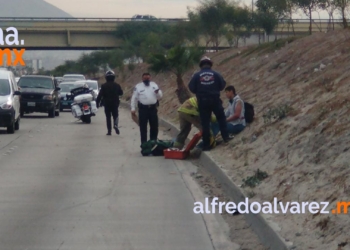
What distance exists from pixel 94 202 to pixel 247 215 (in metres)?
2.53

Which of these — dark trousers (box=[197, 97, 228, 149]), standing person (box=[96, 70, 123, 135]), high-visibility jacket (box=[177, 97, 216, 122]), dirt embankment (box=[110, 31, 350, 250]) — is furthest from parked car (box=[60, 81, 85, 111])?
dark trousers (box=[197, 97, 228, 149])

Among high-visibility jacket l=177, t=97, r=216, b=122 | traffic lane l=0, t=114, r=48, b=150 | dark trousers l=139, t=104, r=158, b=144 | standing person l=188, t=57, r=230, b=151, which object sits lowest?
traffic lane l=0, t=114, r=48, b=150

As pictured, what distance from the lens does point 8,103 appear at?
76.6 feet

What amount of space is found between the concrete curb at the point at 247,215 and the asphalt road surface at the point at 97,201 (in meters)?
0.43

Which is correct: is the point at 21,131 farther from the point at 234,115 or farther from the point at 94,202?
the point at 94,202

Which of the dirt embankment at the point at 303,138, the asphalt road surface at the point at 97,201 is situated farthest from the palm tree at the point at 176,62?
the asphalt road surface at the point at 97,201

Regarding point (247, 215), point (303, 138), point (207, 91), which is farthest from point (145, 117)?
point (247, 215)

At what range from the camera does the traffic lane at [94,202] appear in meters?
9.04

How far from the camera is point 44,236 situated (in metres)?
9.15

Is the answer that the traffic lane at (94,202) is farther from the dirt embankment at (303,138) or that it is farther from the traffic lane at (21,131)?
the traffic lane at (21,131)

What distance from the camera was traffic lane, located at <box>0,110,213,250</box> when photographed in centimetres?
904

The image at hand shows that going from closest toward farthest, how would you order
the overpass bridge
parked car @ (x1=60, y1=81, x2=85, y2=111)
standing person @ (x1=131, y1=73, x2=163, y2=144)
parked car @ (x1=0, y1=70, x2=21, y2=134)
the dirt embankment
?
the dirt embankment, standing person @ (x1=131, y1=73, x2=163, y2=144), parked car @ (x1=0, y1=70, x2=21, y2=134), parked car @ (x1=60, y1=81, x2=85, y2=111), the overpass bridge

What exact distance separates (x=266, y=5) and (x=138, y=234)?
38380mm

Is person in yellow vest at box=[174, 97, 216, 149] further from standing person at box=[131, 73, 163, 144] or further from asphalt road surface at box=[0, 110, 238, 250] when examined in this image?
standing person at box=[131, 73, 163, 144]
